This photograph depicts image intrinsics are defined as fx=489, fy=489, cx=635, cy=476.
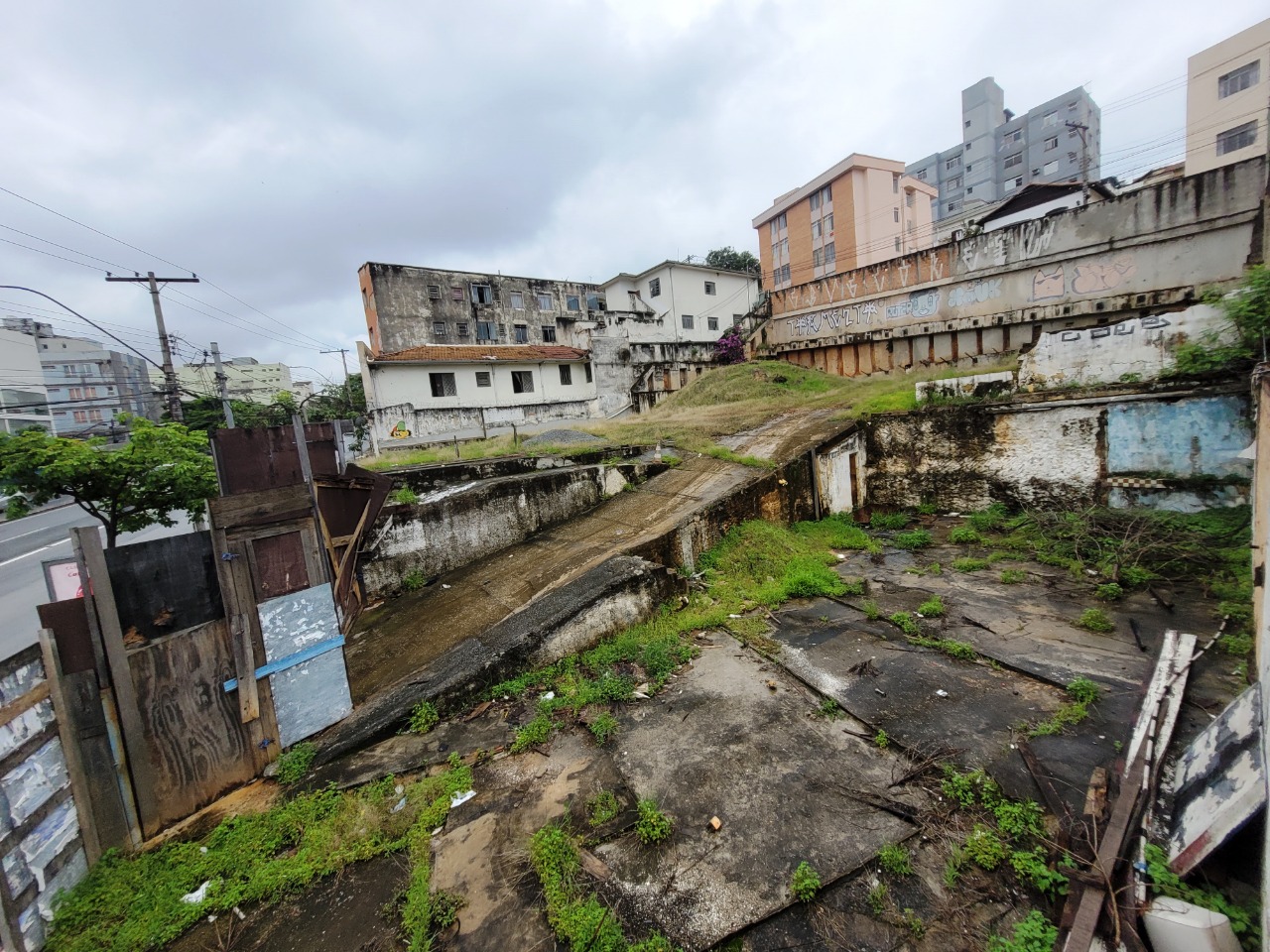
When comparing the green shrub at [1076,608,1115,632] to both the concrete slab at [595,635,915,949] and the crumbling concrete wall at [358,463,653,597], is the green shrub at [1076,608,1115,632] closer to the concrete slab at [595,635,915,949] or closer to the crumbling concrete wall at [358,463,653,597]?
the concrete slab at [595,635,915,949]

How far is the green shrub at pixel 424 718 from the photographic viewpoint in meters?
4.14

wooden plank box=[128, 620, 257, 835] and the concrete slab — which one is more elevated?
wooden plank box=[128, 620, 257, 835]

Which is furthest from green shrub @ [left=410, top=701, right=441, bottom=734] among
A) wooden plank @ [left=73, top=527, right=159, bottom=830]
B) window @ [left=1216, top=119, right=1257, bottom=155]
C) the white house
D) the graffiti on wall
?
window @ [left=1216, top=119, right=1257, bottom=155]

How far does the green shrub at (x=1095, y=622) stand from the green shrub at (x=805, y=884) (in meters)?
4.13

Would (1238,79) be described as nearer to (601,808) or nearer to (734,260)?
(734,260)

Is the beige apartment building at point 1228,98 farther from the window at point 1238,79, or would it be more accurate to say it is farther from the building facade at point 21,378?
the building facade at point 21,378

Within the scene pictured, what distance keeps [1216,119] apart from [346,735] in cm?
3996

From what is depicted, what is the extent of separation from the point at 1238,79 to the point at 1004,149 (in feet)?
81.6

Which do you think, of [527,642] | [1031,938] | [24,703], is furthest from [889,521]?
[24,703]

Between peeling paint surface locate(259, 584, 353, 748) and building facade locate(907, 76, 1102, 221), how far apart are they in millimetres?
51180

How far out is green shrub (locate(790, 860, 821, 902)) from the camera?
243 centimetres

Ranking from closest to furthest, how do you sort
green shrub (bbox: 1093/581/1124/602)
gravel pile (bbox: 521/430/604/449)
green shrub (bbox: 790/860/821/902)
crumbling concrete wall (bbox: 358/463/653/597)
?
green shrub (bbox: 790/860/821/902) < green shrub (bbox: 1093/581/1124/602) < crumbling concrete wall (bbox: 358/463/653/597) < gravel pile (bbox: 521/430/604/449)

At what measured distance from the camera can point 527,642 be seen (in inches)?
188

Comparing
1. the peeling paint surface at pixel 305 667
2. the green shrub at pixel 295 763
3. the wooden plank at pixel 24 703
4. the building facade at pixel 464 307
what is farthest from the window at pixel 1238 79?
the wooden plank at pixel 24 703
